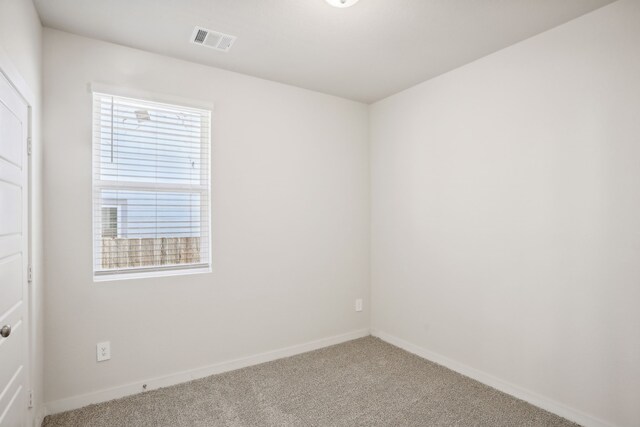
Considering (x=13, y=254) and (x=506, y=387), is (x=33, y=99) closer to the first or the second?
(x=13, y=254)

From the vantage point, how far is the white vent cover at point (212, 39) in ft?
7.82

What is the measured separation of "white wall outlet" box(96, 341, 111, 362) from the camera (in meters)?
2.47

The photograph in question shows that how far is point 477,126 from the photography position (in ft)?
9.34

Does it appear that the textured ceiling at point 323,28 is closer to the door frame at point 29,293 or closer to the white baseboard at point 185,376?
the door frame at point 29,293

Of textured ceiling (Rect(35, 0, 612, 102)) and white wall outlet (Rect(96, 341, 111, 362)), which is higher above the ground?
textured ceiling (Rect(35, 0, 612, 102))

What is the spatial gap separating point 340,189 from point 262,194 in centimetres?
89

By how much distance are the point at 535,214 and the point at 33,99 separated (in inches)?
128

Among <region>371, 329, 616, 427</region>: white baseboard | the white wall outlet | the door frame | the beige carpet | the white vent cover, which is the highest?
the white vent cover

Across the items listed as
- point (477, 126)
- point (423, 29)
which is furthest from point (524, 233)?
point (423, 29)

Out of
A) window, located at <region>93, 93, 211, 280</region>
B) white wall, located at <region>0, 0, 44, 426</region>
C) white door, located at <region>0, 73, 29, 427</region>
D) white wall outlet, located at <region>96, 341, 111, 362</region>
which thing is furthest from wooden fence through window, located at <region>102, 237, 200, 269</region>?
white door, located at <region>0, 73, 29, 427</region>

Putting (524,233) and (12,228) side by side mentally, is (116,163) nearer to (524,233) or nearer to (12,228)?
(12,228)

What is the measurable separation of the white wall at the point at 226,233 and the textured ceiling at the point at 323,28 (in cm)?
24

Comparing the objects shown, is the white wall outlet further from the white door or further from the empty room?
the white door

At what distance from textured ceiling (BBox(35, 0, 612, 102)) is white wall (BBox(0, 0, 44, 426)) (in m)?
0.25
